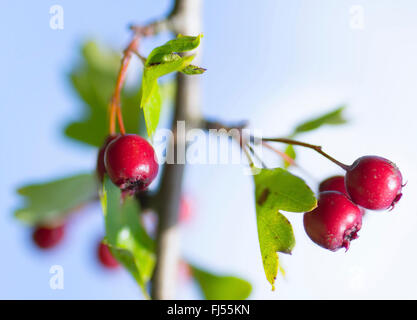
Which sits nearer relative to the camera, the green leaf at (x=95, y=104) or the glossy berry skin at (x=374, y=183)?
the glossy berry skin at (x=374, y=183)

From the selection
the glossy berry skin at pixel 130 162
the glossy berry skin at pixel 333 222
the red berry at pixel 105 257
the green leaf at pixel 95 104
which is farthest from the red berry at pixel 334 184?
the red berry at pixel 105 257

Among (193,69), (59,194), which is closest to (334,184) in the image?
(193,69)

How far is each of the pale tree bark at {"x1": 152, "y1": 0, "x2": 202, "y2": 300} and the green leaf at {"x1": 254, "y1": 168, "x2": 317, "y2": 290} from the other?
0.26 metres

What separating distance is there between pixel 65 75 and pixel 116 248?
2.05ft

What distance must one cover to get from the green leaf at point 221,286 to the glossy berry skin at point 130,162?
46 cm

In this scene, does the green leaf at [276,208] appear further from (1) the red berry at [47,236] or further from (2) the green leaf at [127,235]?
(1) the red berry at [47,236]

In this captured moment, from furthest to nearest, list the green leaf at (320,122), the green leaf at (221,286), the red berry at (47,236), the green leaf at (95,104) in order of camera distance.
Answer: the red berry at (47,236)
the green leaf at (95,104)
the green leaf at (221,286)
the green leaf at (320,122)

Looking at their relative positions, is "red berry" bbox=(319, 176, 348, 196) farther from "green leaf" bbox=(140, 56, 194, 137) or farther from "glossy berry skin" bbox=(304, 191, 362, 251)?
"green leaf" bbox=(140, 56, 194, 137)

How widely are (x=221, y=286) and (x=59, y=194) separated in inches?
16.7

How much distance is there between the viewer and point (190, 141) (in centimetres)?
109

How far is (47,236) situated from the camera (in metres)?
1.47

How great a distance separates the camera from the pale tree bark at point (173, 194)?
3.53ft

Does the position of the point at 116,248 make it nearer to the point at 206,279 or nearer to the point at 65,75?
the point at 206,279
